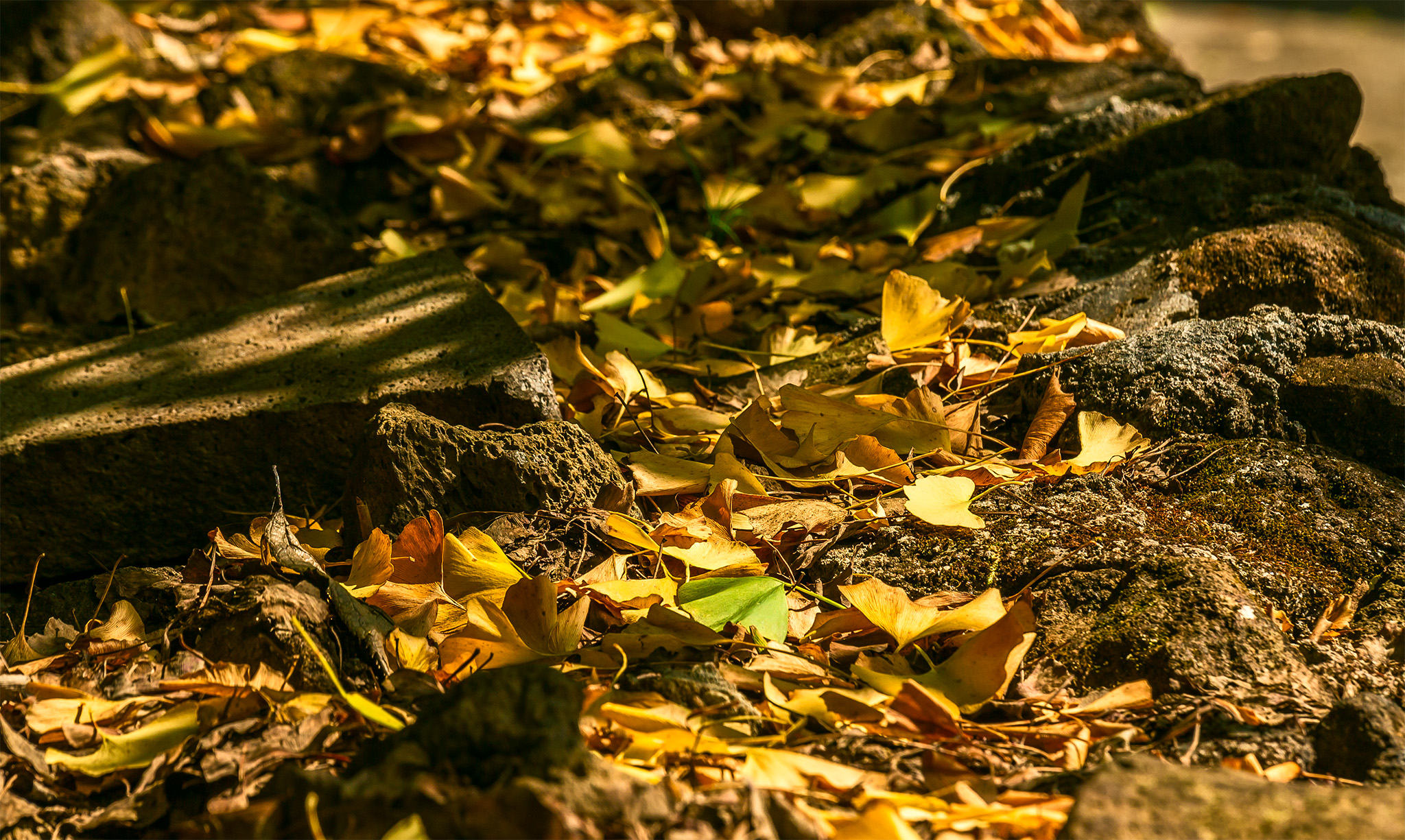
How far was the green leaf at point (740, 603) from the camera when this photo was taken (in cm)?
113

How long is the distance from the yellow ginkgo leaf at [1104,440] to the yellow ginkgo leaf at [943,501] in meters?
0.18

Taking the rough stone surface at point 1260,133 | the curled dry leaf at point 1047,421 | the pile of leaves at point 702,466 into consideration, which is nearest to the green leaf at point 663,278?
the pile of leaves at point 702,466

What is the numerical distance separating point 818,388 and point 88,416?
0.99 m

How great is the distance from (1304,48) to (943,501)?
5225 millimetres

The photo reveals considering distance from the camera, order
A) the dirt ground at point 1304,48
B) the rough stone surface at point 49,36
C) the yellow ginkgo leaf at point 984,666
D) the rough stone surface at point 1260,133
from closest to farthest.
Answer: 1. the yellow ginkgo leaf at point 984,666
2. the rough stone surface at point 1260,133
3. the rough stone surface at point 49,36
4. the dirt ground at point 1304,48

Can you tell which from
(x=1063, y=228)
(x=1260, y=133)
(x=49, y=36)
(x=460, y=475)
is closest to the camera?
(x=460, y=475)

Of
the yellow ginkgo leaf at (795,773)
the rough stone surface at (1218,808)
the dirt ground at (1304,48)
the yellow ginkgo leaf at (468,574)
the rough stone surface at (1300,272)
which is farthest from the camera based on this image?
the dirt ground at (1304,48)

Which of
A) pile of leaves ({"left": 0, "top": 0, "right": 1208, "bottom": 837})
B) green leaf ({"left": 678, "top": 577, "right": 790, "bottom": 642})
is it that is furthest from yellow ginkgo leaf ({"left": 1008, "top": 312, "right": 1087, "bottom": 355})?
green leaf ({"left": 678, "top": 577, "right": 790, "bottom": 642})

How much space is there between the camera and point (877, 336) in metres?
1.72

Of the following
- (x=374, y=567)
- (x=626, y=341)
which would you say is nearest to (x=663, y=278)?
(x=626, y=341)

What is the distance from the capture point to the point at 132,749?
0.98 m

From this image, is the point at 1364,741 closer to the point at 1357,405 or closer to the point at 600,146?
the point at 1357,405

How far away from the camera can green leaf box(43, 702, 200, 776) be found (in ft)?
3.18

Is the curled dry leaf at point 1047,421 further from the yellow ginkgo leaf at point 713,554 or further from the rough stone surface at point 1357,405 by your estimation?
the yellow ginkgo leaf at point 713,554
